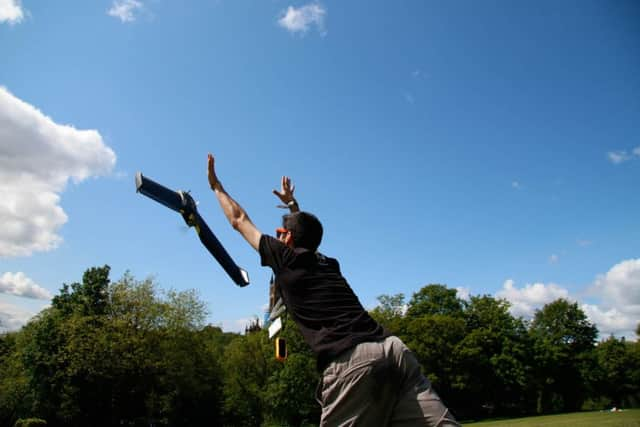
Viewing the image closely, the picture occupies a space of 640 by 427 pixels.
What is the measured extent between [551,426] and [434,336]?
27440 mm

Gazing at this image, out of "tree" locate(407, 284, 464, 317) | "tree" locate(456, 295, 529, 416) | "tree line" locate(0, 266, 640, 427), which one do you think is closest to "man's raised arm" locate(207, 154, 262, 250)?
"tree line" locate(0, 266, 640, 427)

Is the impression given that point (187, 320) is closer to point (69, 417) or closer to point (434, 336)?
point (69, 417)

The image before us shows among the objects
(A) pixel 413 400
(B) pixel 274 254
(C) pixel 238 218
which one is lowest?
(A) pixel 413 400

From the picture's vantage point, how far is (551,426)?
2531 cm

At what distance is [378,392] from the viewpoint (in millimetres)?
2684

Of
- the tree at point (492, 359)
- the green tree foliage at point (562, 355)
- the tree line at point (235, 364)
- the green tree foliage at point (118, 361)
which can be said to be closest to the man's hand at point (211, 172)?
the tree line at point (235, 364)

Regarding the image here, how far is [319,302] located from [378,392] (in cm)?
73

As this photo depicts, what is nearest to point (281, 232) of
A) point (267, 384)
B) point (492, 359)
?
point (267, 384)

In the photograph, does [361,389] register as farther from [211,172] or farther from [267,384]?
[267,384]

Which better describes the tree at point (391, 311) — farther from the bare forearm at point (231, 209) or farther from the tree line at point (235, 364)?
the bare forearm at point (231, 209)

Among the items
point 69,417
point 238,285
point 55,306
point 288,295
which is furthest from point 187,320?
point 288,295

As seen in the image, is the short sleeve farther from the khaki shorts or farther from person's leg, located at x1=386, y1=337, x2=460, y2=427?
person's leg, located at x1=386, y1=337, x2=460, y2=427

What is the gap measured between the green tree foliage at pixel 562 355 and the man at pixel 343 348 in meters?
70.6

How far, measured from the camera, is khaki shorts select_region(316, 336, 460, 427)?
8.68ft
